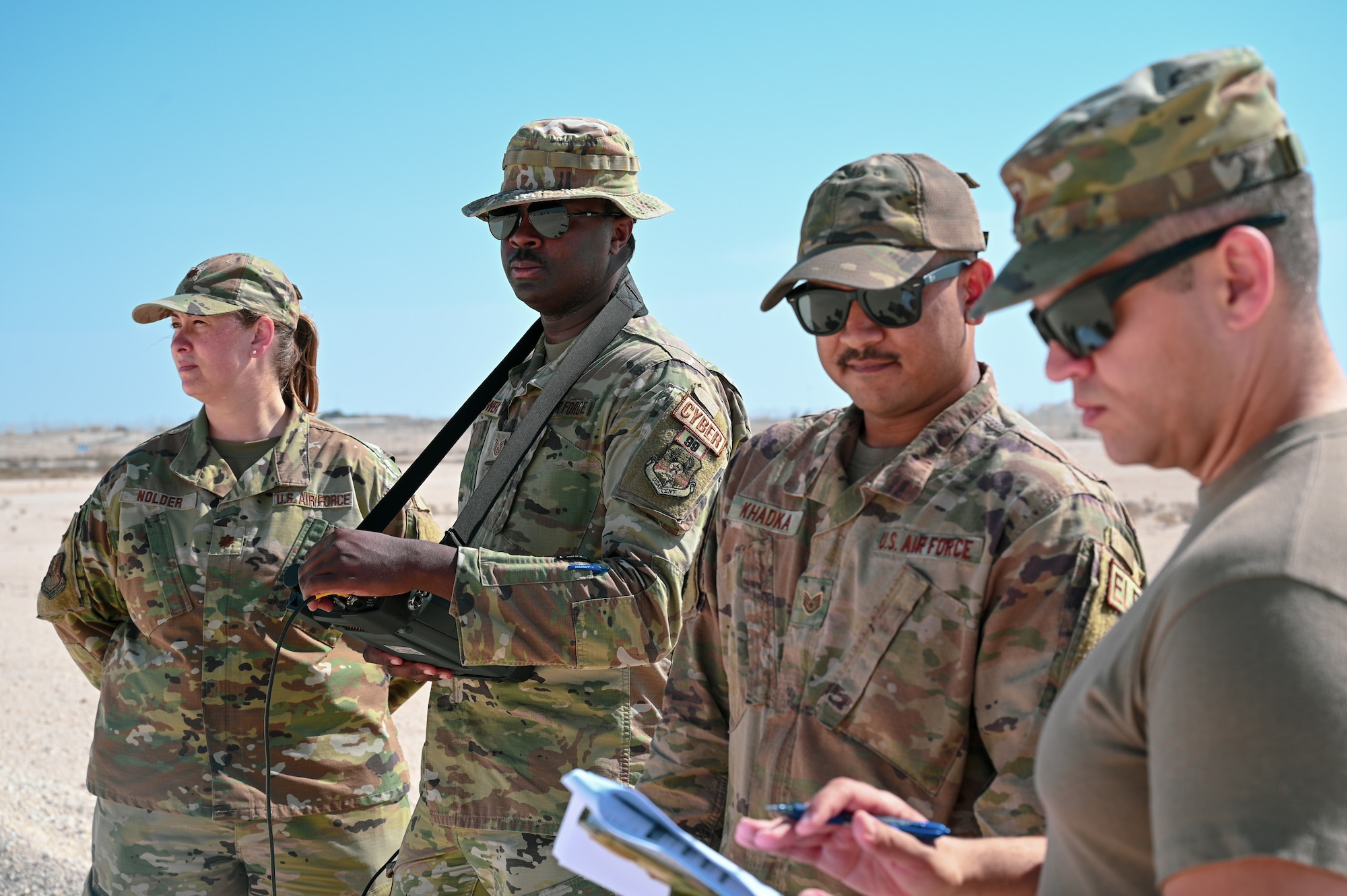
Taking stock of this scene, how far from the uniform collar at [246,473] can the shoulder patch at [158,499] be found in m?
0.07

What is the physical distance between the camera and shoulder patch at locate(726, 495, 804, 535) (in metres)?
2.51

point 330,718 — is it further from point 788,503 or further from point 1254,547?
point 1254,547

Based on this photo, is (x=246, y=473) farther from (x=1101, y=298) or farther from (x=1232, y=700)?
(x=1232, y=700)

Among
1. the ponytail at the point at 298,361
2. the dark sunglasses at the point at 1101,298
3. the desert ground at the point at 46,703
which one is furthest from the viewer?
the desert ground at the point at 46,703

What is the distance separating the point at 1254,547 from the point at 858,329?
126cm

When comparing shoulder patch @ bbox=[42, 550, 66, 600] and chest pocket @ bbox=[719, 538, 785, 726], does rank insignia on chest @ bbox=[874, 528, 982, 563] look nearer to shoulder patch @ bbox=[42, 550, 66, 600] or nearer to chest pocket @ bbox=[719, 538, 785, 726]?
chest pocket @ bbox=[719, 538, 785, 726]

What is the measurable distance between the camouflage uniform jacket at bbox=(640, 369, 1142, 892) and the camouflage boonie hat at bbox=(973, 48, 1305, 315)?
32.2 inches

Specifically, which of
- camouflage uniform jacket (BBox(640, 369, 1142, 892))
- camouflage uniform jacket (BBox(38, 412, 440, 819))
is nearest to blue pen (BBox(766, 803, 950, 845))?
camouflage uniform jacket (BBox(640, 369, 1142, 892))

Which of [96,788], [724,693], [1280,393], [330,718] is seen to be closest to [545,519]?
[724,693]

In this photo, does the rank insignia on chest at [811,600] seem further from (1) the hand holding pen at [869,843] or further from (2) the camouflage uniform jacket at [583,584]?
(2) the camouflage uniform jacket at [583,584]

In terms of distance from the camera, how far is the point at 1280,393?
1.34 meters

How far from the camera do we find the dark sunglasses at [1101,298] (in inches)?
52.2

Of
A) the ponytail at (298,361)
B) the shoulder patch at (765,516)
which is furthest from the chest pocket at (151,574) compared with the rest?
the shoulder patch at (765,516)

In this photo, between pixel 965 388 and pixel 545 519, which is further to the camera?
pixel 545 519
